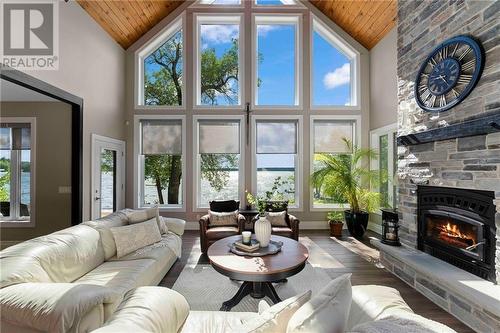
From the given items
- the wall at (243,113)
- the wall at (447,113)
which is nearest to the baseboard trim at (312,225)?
the wall at (243,113)

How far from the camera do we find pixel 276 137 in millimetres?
5871

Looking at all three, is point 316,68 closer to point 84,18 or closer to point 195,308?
point 84,18

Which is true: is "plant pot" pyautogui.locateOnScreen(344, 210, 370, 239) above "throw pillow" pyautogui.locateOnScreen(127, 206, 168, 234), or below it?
below

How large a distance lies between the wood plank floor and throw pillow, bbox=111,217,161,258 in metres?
0.56

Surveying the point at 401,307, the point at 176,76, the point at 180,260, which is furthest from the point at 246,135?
the point at 401,307

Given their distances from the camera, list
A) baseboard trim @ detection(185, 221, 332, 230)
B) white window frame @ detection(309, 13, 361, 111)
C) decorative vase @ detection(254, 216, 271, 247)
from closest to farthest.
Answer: decorative vase @ detection(254, 216, 271, 247)
baseboard trim @ detection(185, 221, 332, 230)
white window frame @ detection(309, 13, 361, 111)

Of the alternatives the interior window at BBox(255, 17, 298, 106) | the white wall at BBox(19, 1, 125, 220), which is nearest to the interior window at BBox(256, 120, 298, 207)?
the interior window at BBox(255, 17, 298, 106)

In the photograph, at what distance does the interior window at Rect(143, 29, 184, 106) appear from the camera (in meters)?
5.97

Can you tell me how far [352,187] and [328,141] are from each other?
1.29 metres

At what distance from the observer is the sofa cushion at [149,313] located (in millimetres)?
1222

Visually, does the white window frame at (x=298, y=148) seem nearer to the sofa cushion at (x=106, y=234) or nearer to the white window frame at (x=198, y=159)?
the white window frame at (x=198, y=159)

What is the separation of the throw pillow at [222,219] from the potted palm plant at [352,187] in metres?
1.99

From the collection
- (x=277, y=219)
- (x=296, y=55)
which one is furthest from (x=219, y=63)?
(x=277, y=219)

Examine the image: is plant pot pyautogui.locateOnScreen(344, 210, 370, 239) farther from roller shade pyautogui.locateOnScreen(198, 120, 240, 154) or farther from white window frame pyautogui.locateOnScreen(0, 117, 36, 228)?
white window frame pyautogui.locateOnScreen(0, 117, 36, 228)
